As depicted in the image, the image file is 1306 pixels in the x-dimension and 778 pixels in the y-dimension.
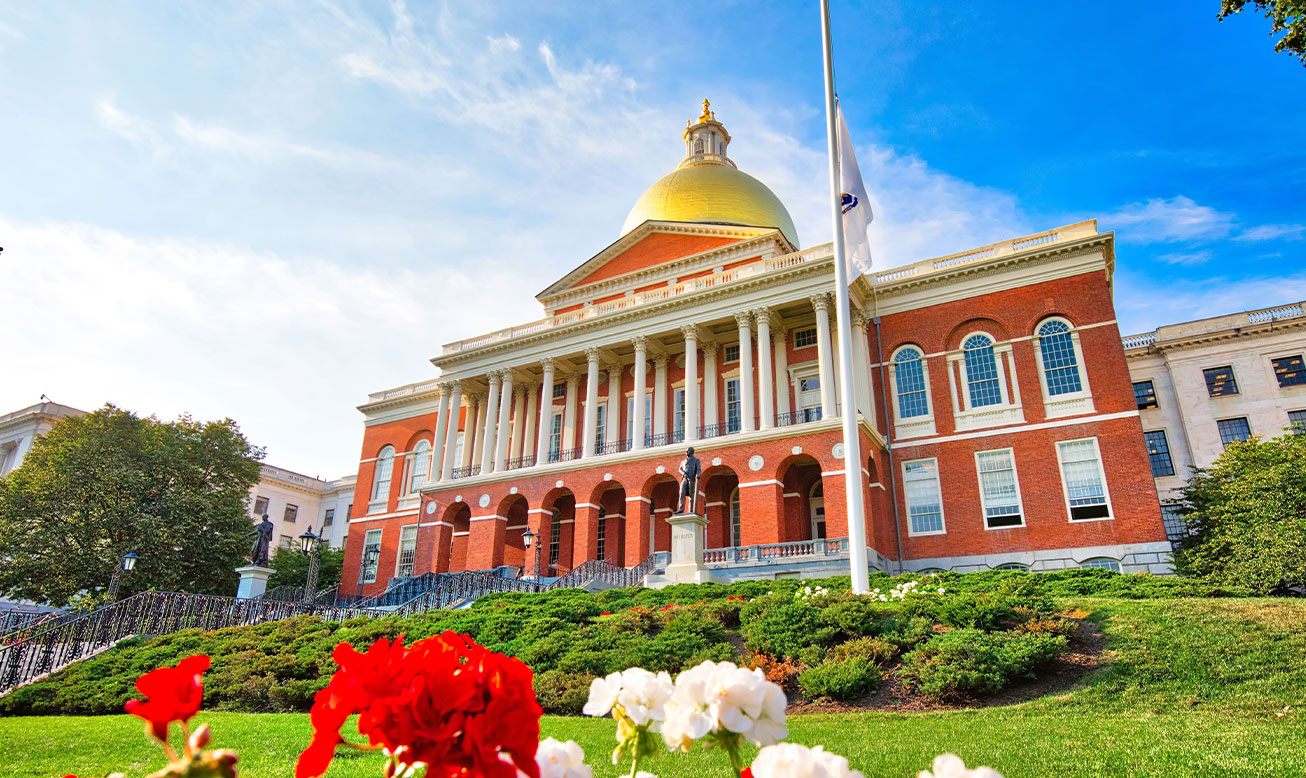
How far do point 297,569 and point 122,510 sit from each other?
502 inches

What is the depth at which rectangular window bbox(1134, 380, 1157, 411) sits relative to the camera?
41656mm

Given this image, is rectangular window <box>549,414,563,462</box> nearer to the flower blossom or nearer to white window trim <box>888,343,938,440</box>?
white window trim <box>888,343,938,440</box>

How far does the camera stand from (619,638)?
1530 centimetres

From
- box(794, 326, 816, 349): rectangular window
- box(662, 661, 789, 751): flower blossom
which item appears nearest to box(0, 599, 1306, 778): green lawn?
box(662, 661, 789, 751): flower blossom

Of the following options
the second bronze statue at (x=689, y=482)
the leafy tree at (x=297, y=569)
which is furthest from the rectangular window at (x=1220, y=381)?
the leafy tree at (x=297, y=569)

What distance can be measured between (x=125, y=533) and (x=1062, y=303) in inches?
1667

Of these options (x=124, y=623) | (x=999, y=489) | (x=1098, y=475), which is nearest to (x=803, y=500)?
(x=999, y=489)

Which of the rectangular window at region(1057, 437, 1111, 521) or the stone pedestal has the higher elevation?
the rectangular window at region(1057, 437, 1111, 521)

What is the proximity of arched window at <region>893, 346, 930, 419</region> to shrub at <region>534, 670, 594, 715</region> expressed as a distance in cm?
2363

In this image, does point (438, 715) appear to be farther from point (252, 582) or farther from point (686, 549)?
point (252, 582)

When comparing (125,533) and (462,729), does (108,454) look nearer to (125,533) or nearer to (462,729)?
(125,533)

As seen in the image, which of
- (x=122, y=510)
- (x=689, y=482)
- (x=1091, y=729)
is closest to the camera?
(x=1091, y=729)

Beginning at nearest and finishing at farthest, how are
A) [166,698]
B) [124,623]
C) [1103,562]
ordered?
1. [166,698]
2. [124,623]
3. [1103,562]

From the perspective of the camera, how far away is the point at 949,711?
10758mm
